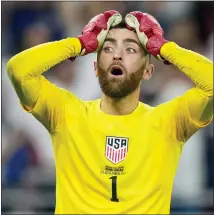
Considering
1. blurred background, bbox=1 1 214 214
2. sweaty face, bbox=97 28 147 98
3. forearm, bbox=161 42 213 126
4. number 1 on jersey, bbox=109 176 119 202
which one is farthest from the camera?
blurred background, bbox=1 1 214 214

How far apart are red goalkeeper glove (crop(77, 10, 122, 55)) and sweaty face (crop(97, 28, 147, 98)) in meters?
0.05

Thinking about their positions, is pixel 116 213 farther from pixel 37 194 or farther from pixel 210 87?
pixel 37 194

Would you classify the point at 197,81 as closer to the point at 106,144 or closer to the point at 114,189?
the point at 106,144

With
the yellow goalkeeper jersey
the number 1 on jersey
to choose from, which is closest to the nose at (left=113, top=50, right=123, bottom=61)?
the yellow goalkeeper jersey

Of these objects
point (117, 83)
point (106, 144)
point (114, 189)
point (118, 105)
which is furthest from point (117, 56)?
point (114, 189)

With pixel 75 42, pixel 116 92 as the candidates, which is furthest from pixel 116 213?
pixel 75 42

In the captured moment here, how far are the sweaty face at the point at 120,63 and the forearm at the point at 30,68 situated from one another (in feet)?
0.80

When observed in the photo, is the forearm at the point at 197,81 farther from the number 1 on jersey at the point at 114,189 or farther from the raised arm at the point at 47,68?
the number 1 on jersey at the point at 114,189

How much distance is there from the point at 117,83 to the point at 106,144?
0.35 meters

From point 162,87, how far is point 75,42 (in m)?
2.80

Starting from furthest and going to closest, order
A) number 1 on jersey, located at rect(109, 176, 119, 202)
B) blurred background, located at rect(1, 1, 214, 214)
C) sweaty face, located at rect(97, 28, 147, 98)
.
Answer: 1. blurred background, located at rect(1, 1, 214, 214)
2. sweaty face, located at rect(97, 28, 147, 98)
3. number 1 on jersey, located at rect(109, 176, 119, 202)

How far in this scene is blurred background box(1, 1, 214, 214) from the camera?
7211 mm

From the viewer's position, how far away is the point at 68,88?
756 cm

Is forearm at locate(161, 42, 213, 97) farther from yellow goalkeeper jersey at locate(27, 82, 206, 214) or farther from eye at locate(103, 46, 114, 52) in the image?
eye at locate(103, 46, 114, 52)
